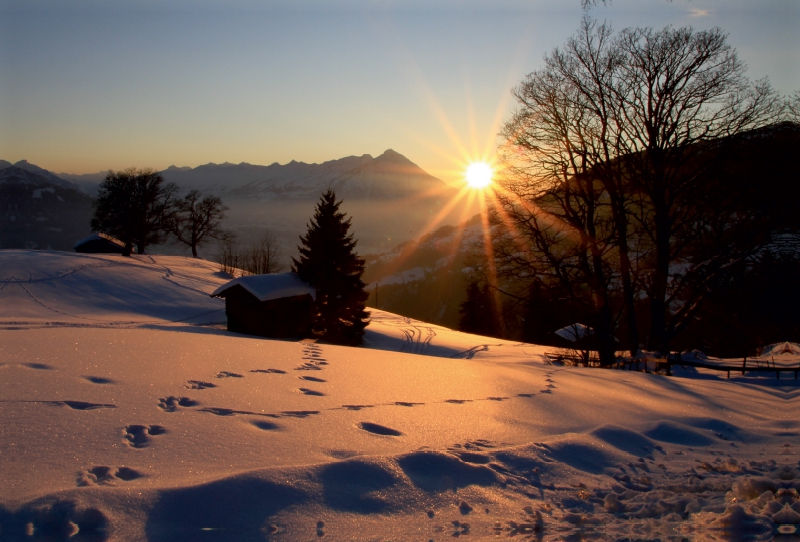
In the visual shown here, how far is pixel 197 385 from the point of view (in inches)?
242

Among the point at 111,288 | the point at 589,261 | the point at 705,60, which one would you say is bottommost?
the point at 111,288

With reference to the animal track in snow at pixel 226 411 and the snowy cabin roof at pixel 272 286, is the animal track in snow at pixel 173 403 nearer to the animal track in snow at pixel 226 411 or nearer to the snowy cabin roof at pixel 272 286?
the animal track in snow at pixel 226 411

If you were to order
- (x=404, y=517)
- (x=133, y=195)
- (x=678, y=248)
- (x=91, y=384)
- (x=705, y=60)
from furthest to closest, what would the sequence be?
(x=133, y=195) → (x=678, y=248) → (x=705, y=60) → (x=91, y=384) → (x=404, y=517)

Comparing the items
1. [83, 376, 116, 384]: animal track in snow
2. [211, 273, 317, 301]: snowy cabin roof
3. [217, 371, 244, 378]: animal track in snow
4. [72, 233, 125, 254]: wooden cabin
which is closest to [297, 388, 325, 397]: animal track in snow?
[217, 371, 244, 378]: animal track in snow

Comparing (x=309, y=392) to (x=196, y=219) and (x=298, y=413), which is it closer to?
(x=298, y=413)

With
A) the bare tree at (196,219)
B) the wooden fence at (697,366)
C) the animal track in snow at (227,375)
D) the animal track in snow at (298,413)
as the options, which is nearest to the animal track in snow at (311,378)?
the animal track in snow at (227,375)

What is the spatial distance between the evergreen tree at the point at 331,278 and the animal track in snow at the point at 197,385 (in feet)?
77.9

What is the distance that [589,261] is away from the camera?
15.4 meters

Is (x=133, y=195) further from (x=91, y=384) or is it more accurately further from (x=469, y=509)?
(x=469, y=509)

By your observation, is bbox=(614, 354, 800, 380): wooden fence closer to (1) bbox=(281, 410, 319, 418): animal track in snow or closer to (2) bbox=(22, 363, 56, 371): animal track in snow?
(1) bbox=(281, 410, 319, 418): animal track in snow

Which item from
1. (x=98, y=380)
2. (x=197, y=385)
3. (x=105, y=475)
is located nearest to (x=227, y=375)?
(x=197, y=385)

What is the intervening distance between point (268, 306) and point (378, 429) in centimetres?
2510

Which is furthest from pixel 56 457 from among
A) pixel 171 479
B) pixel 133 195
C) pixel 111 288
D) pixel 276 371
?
pixel 133 195

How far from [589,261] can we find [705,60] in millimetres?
6010
